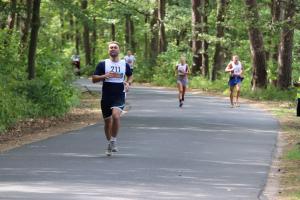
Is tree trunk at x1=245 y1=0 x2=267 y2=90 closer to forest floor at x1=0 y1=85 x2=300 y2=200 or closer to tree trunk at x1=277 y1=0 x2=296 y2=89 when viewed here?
tree trunk at x1=277 y1=0 x2=296 y2=89

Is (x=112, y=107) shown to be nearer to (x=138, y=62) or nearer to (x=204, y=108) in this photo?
(x=204, y=108)

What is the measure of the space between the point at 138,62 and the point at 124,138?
32678 millimetres

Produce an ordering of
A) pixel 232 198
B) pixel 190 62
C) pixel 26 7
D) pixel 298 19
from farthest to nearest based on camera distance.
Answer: pixel 190 62, pixel 26 7, pixel 298 19, pixel 232 198

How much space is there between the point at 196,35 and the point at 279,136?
75.2 ft

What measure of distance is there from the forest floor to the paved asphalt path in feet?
0.81

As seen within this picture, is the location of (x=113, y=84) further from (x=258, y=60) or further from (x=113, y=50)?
(x=258, y=60)

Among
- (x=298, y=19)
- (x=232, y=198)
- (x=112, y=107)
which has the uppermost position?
(x=298, y=19)

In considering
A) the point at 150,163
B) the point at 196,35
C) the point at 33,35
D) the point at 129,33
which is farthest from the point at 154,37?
the point at 150,163

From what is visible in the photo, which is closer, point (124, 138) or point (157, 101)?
point (124, 138)

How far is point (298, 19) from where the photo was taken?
17266 mm

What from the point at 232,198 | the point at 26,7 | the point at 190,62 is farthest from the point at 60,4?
the point at 190,62

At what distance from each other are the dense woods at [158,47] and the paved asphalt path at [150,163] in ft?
8.23

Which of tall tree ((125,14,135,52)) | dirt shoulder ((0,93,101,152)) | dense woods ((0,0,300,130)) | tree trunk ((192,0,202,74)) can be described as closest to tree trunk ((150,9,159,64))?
dense woods ((0,0,300,130))

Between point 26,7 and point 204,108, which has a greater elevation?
point 26,7
